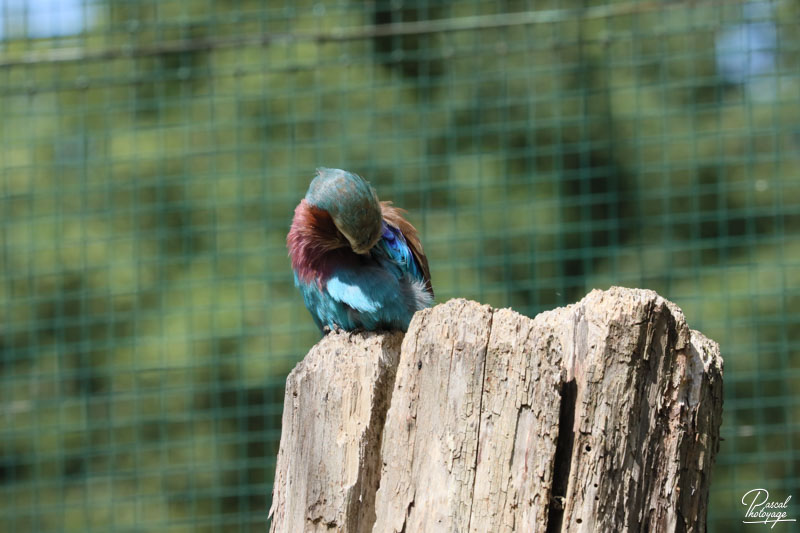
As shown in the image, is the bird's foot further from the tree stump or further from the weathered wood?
the tree stump

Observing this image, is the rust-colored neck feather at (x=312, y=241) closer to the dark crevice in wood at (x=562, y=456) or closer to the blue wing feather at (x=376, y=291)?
the blue wing feather at (x=376, y=291)

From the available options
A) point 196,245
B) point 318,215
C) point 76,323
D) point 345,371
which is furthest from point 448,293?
point 345,371

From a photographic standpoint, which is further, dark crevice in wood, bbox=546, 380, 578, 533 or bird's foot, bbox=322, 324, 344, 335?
bird's foot, bbox=322, 324, 344, 335

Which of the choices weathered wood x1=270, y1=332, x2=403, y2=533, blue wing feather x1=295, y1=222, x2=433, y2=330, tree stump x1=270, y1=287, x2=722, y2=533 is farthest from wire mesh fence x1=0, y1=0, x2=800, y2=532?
tree stump x1=270, y1=287, x2=722, y2=533

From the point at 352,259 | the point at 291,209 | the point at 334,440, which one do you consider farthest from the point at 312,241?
the point at 291,209

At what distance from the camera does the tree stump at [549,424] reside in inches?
79.2

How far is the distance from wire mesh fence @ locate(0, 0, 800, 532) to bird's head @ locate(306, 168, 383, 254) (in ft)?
8.21

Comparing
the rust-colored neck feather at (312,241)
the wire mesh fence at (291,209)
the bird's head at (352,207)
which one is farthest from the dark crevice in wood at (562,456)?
the wire mesh fence at (291,209)

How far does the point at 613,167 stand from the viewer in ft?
20.0

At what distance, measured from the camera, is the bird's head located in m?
3.22

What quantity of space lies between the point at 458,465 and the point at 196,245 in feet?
15.7

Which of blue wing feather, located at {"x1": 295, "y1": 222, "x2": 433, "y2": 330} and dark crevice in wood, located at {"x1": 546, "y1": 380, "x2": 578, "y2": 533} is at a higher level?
blue wing feather, located at {"x1": 295, "y1": 222, "x2": 433, "y2": 330}

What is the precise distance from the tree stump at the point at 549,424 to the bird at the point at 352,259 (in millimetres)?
1085

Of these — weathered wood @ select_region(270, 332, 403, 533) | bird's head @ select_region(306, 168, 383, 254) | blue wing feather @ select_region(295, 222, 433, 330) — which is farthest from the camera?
blue wing feather @ select_region(295, 222, 433, 330)
